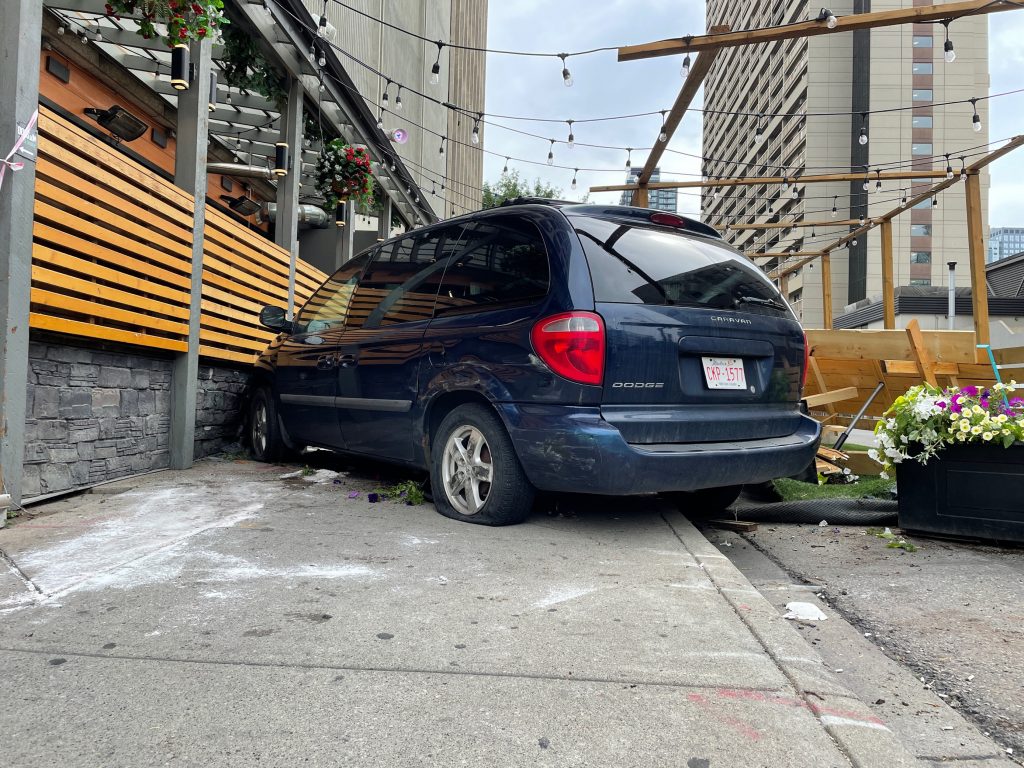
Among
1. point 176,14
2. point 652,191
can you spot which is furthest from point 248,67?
point 652,191

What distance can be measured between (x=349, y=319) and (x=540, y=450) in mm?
2085

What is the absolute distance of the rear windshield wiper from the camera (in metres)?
3.88

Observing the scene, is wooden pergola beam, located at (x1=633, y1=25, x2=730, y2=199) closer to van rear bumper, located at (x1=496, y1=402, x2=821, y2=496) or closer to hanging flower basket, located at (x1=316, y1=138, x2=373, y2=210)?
hanging flower basket, located at (x1=316, y1=138, x2=373, y2=210)

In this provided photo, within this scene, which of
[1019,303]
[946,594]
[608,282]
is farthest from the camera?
[1019,303]

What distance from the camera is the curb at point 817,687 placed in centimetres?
166

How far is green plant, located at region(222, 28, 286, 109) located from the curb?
6.78m

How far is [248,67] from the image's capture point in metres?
7.81

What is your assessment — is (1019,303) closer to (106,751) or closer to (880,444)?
(880,444)

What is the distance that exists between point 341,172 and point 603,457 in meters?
7.04

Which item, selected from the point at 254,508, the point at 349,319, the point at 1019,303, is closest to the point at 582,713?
the point at 254,508

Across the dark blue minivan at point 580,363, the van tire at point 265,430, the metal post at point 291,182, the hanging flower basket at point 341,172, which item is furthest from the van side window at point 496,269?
the hanging flower basket at point 341,172

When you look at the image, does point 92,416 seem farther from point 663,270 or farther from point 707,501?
point 707,501

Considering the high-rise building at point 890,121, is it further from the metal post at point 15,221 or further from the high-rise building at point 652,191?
the metal post at point 15,221

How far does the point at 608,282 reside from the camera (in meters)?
3.49
